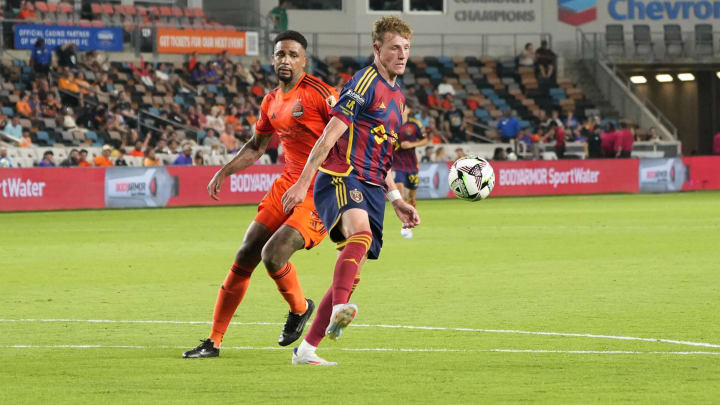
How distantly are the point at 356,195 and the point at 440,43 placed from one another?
4071 cm

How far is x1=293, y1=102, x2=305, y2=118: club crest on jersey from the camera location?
9500 mm

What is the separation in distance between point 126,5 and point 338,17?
8.64 m

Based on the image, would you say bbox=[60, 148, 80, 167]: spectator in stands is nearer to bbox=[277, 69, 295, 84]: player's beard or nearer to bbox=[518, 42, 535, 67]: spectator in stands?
bbox=[277, 69, 295, 84]: player's beard

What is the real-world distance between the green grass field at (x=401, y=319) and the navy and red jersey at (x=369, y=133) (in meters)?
1.25

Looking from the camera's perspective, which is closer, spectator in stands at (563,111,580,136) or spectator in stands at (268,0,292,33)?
spectator in stands at (563,111,580,136)

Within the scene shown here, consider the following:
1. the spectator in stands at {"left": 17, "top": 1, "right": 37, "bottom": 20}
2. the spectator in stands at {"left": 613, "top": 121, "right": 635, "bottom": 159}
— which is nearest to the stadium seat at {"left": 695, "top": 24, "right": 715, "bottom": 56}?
the spectator in stands at {"left": 613, "top": 121, "right": 635, "bottom": 159}

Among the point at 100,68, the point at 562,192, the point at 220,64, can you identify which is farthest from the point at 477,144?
the point at 100,68

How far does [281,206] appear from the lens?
367 inches

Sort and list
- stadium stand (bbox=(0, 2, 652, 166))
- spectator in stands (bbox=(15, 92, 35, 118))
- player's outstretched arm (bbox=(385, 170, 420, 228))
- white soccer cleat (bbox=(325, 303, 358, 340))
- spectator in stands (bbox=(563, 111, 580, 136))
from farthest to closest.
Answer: spectator in stands (bbox=(563, 111, 580, 136)) → stadium stand (bbox=(0, 2, 652, 166)) → spectator in stands (bbox=(15, 92, 35, 118)) → player's outstretched arm (bbox=(385, 170, 420, 228)) → white soccer cleat (bbox=(325, 303, 358, 340))

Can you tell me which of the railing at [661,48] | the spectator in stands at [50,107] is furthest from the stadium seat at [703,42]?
the spectator in stands at [50,107]

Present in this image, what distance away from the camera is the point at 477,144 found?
40.6 m

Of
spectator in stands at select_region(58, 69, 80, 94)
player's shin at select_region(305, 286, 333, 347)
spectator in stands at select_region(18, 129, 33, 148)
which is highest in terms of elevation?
spectator in stands at select_region(58, 69, 80, 94)

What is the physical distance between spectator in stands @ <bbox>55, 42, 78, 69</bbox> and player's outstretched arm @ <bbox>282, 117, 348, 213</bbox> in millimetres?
28199

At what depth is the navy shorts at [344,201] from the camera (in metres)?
8.52
